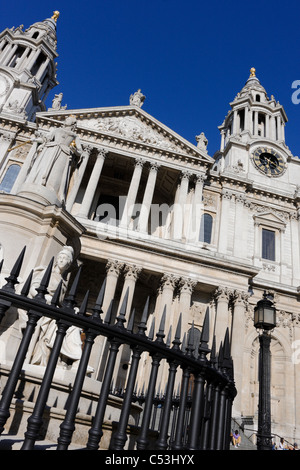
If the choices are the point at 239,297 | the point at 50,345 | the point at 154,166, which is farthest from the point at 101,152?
the point at 50,345

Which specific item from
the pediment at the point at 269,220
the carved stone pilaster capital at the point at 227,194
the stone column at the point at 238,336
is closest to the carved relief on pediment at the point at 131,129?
the carved stone pilaster capital at the point at 227,194

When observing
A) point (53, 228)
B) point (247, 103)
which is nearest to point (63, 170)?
point (53, 228)

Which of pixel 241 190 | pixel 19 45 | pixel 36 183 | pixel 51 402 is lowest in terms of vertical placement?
pixel 51 402

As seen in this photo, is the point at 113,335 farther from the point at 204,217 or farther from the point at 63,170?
the point at 204,217

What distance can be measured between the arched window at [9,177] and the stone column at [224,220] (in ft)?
51.2

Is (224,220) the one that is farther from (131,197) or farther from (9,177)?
(9,177)

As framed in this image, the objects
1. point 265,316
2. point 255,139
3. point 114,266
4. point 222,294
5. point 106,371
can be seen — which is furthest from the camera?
point 255,139

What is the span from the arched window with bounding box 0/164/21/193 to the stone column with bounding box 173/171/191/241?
1212 cm

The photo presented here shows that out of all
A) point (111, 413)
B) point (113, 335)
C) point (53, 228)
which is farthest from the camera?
point (53, 228)

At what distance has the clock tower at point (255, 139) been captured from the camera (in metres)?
30.3

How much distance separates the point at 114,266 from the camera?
19.8 m

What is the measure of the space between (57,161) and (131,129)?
2028 cm
